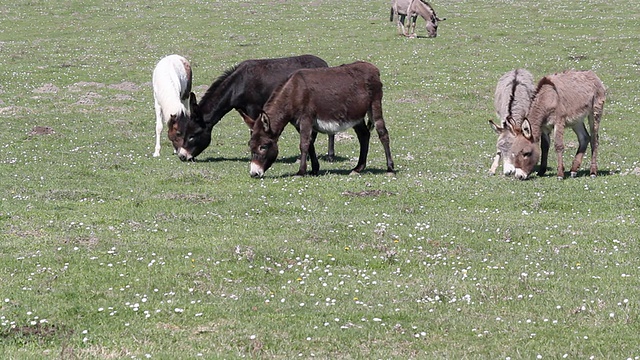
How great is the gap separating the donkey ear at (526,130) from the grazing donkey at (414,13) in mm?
27818

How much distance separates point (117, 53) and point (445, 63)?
17.7 m

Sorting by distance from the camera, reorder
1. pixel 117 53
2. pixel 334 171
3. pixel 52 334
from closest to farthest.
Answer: pixel 52 334 → pixel 334 171 → pixel 117 53

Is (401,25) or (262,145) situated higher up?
(262,145)

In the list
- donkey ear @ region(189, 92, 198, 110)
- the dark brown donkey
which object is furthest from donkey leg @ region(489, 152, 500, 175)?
donkey ear @ region(189, 92, 198, 110)

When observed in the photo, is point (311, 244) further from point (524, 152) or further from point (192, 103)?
point (192, 103)

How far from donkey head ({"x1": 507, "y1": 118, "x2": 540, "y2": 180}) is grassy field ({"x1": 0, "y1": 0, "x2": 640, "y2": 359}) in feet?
1.33

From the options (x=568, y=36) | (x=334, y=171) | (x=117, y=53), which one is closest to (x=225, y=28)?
(x=117, y=53)

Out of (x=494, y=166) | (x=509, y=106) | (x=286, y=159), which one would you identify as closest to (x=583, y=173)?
(x=494, y=166)

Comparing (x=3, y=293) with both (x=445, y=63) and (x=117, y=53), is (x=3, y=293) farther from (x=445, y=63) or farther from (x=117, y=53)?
(x=117, y=53)

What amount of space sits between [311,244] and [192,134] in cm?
1062

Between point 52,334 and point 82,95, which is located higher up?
point 52,334

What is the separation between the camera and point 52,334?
873 centimetres

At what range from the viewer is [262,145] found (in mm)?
18250

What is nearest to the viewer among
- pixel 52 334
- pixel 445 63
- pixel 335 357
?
pixel 335 357
